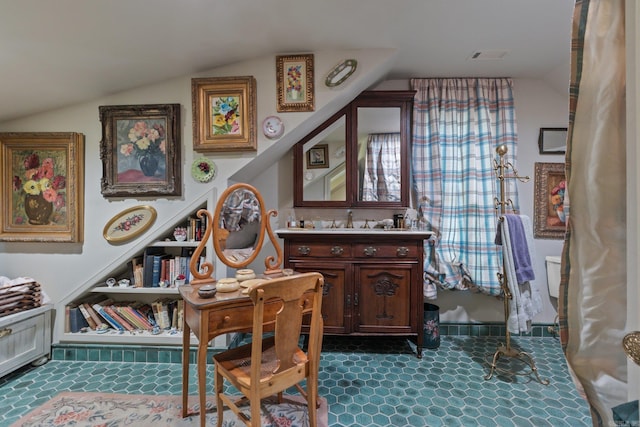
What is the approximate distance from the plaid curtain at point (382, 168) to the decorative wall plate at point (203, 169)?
4.41ft

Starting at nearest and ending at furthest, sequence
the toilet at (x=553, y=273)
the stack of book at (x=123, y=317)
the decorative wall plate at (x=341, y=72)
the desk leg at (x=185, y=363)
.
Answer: the desk leg at (x=185, y=363) → the decorative wall plate at (x=341, y=72) → the stack of book at (x=123, y=317) → the toilet at (x=553, y=273)

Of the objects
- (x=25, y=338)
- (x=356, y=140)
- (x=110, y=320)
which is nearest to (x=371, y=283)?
(x=356, y=140)

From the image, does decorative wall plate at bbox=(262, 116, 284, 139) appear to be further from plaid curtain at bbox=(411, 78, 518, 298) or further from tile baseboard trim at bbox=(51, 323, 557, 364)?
tile baseboard trim at bbox=(51, 323, 557, 364)

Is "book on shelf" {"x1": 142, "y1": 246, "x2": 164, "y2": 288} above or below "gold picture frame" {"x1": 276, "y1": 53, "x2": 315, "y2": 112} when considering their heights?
below

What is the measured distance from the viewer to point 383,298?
2262 millimetres

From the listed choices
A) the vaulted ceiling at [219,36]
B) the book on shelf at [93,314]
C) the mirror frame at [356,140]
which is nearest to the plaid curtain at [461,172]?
the mirror frame at [356,140]

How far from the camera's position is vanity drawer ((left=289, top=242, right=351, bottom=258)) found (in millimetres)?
2277

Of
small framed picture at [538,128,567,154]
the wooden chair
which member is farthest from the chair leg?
small framed picture at [538,128,567,154]

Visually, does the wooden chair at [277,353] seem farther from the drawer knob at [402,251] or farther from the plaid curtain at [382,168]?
the plaid curtain at [382,168]

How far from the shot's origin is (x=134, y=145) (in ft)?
7.42

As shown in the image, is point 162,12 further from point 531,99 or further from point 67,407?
point 531,99

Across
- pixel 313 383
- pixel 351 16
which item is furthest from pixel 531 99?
pixel 313 383

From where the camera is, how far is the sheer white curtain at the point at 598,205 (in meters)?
0.63

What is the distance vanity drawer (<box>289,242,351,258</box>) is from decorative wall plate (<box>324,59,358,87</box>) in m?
1.29
